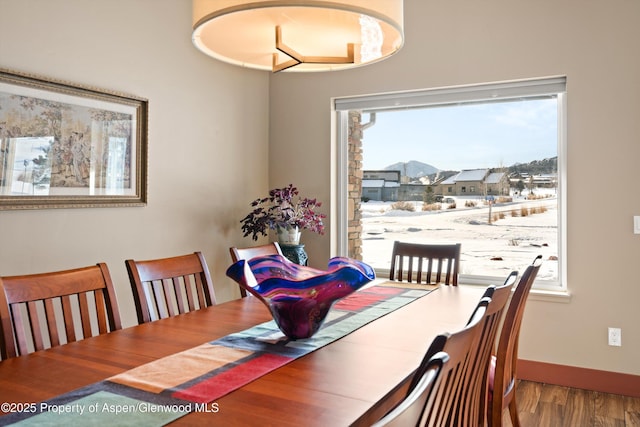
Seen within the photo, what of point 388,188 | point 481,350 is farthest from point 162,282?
point 388,188

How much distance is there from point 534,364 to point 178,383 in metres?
2.82

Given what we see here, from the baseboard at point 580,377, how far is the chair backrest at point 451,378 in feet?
8.29

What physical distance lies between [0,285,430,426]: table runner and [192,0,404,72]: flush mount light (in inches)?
38.2

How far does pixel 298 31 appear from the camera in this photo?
70.0 inches

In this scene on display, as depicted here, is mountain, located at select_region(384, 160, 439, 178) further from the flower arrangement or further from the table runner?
the table runner

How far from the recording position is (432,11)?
12.3 ft

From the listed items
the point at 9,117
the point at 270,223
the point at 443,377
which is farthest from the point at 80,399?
the point at 270,223

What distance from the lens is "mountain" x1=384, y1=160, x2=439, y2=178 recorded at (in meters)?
4.00

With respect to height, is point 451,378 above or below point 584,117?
below

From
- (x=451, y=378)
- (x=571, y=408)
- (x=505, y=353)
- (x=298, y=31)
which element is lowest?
(x=571, y=408)

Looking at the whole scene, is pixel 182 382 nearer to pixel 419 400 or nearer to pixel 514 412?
pixel 419 400

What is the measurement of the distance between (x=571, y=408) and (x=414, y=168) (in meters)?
1.93

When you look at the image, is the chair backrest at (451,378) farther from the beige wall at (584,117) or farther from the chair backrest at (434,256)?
the beige wall at (584,117)

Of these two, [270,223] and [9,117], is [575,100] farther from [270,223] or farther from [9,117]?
[9,117]
